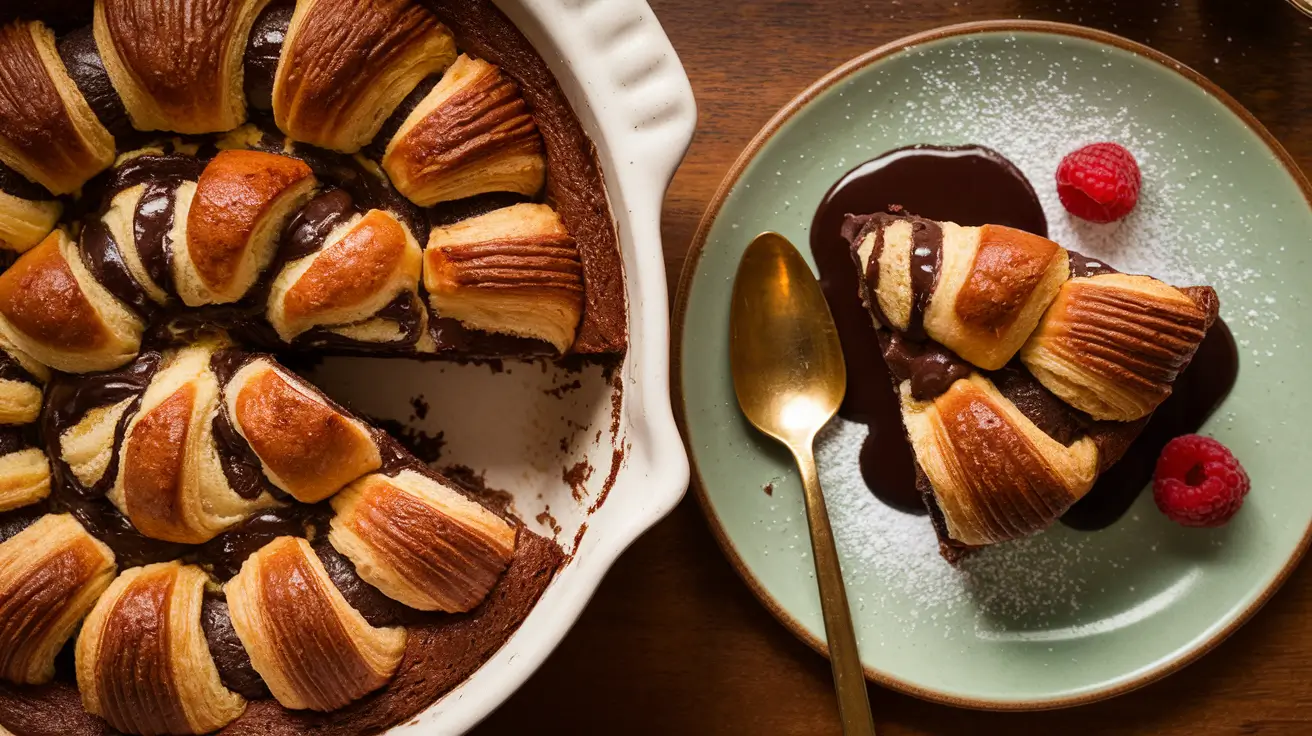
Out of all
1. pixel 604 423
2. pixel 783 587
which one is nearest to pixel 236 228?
pixel 604 423

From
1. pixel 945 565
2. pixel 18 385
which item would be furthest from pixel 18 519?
pixel 945 565

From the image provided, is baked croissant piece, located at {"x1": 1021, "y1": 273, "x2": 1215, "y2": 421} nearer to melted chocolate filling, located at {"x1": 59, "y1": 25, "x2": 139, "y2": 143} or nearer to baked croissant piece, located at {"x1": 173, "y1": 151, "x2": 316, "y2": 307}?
baked croissant piece, located at {"x1": 173, "y1": 151, "x2": 316, "y2": 307}

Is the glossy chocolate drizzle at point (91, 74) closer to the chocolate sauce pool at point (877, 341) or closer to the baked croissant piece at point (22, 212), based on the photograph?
the baked croissant piece at point (22, 212)

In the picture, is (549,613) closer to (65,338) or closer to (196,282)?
(196,282)

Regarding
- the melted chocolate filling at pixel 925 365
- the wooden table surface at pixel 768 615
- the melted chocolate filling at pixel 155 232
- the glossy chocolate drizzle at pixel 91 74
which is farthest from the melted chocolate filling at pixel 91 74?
the melted chocolate filling at pixel 925 365

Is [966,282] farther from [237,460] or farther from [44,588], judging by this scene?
[44,588]

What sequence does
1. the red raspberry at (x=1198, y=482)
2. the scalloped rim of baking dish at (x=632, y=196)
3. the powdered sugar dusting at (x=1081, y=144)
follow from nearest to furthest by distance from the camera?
the scalloped rim of baking dish at (x=632, y=196), the red raspberry at (x=1198, y=482), the powdered sugar dusting at (x=1081, y=144)
